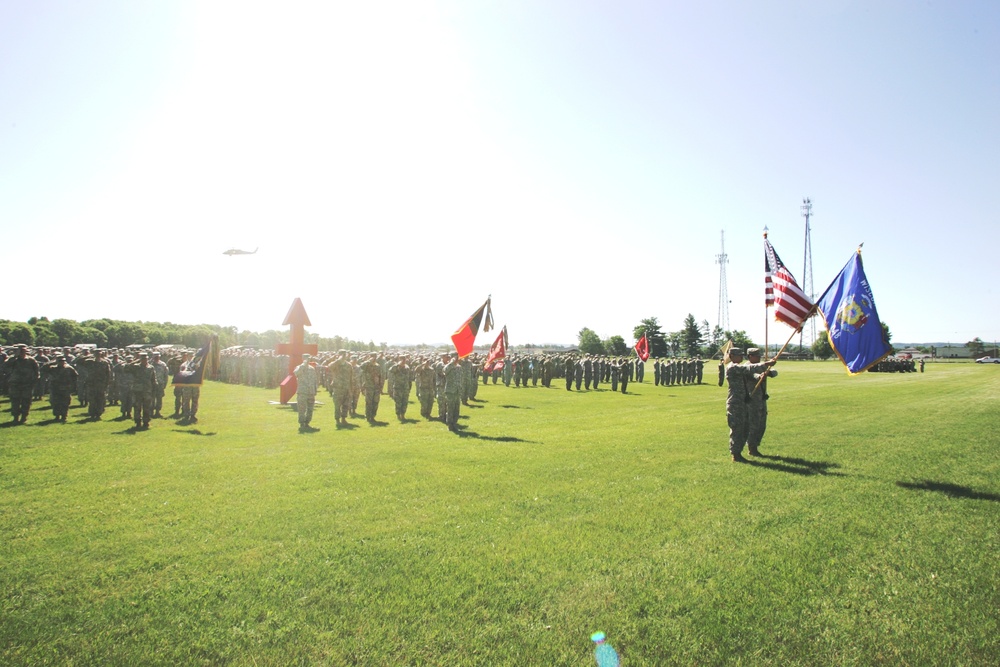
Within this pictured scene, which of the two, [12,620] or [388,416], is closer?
Answer: [12,620]

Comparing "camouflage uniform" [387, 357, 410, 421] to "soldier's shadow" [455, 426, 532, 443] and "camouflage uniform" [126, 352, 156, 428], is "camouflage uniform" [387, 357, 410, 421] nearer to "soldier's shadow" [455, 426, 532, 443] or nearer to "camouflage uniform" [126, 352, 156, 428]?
"soldier's shadow" [455, 426, 532, 443]

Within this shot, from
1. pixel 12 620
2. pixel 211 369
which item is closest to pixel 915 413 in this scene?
pixel 12 620

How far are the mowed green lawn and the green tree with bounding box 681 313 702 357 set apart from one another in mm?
103996

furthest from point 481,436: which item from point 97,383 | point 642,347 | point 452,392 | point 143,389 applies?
point 642,347

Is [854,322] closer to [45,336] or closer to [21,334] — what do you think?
[21,334]

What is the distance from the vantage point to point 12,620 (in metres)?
4.63

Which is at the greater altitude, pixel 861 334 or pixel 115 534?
pixel 861 334

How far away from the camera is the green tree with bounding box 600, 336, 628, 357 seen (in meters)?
101

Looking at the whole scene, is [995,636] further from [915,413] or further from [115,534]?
[915,413]

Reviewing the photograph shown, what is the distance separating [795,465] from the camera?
33.9 ft

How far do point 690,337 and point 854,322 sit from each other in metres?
107

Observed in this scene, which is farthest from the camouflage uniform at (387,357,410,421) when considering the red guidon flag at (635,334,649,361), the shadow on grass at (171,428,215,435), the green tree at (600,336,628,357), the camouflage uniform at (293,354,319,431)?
the green tree at (600,336,628,357)

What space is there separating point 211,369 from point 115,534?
1297 inches

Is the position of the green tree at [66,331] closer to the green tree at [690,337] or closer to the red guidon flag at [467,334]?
the red guidon flag at [467,334]
